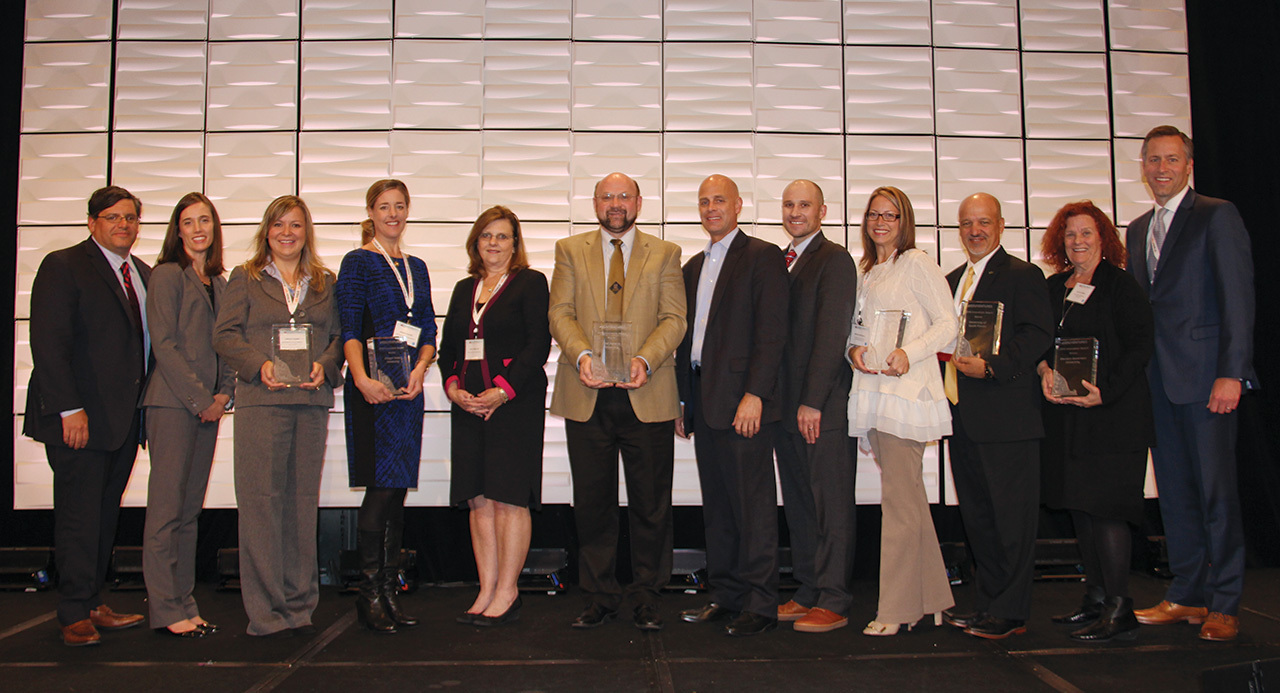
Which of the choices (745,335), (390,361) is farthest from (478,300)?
(745,335)

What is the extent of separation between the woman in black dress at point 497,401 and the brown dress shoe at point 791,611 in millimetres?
1244

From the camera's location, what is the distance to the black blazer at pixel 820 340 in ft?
11.0

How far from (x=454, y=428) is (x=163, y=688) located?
1441mm

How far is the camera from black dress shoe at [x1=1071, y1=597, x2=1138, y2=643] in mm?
3178

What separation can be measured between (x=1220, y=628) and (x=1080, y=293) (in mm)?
1537

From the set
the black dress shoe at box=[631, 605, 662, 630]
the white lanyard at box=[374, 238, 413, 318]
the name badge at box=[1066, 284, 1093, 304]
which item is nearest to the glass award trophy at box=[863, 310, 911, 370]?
the name badge at box=[1066, 284, 1093, 304]

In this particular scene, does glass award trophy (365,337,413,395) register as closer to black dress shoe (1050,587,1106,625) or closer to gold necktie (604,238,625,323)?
gold necktie (604,238,625,323)

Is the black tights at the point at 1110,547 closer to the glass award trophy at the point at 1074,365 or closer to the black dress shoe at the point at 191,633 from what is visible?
the glass award trophy at the point at 1074,365

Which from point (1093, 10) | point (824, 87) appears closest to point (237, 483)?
point (824, 87)

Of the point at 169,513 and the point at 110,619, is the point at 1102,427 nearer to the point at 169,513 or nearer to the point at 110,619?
the point at 169,513

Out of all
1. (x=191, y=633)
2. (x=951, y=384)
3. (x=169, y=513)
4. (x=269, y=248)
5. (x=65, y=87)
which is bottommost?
(x=191, y=633)

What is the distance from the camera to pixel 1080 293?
11.3ft

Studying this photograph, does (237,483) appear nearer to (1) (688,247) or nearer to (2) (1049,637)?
(1) (688,247)

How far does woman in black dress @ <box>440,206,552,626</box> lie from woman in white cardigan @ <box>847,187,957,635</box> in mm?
1484
